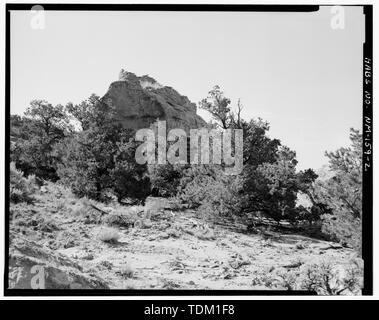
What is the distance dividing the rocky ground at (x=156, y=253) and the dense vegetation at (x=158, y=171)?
771mm

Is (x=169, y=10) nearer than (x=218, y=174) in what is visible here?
Yes

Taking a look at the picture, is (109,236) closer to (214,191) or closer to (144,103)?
(214,191)

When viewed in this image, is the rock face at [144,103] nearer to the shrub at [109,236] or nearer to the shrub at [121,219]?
the shrub at [121,219]

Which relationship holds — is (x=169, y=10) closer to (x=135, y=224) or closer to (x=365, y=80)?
(x=365, y=80)

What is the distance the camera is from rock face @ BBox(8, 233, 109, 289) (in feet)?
26.9

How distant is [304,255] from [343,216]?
6.26ft

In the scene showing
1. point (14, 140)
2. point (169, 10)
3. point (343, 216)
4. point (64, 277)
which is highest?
point (169, 10)

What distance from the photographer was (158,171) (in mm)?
14078

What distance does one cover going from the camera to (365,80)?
838cm

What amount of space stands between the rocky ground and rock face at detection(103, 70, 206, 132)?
551cm

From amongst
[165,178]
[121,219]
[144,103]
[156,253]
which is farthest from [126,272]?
[144,103]

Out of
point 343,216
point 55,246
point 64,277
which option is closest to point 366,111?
point 343,216

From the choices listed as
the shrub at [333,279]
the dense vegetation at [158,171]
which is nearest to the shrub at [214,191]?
the dense vegetation at [158,171]
